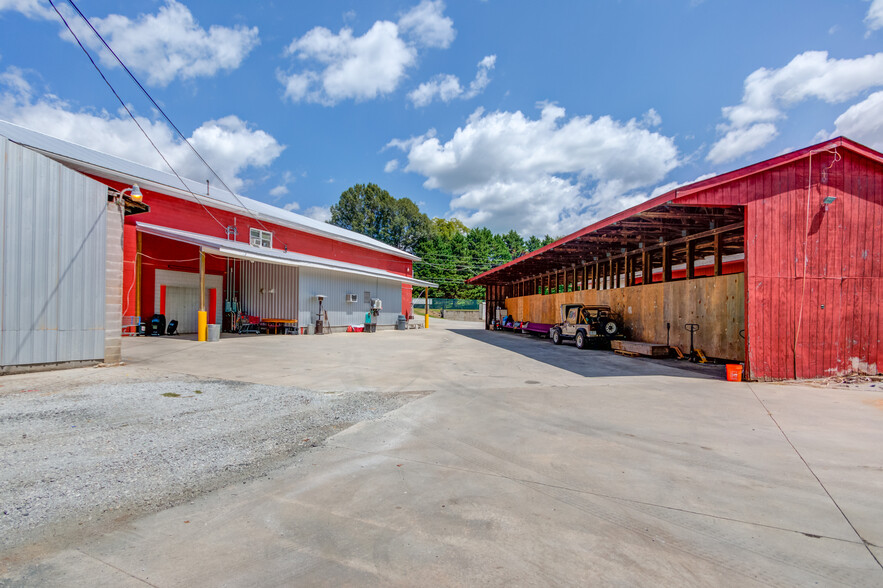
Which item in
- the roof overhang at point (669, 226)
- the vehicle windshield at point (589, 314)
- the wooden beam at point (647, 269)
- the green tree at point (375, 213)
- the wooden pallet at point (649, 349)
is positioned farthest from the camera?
the green tree at point (375, 213)

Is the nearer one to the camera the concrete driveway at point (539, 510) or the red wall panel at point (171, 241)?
the concrete driveway at point (539, 510)

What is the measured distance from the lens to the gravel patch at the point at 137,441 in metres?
3.30

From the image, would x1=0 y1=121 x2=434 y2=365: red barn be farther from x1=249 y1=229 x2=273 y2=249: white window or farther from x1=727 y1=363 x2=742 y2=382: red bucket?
x1=727 y1=363 x2=742 y2=382: red bucket

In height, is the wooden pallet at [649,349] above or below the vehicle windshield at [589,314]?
below

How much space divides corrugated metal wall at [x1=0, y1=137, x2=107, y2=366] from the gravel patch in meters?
2.21

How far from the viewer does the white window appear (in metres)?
23.7

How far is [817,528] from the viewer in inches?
122

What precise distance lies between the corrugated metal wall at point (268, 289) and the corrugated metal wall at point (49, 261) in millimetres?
11488

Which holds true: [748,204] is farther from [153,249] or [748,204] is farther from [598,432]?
[153,249]

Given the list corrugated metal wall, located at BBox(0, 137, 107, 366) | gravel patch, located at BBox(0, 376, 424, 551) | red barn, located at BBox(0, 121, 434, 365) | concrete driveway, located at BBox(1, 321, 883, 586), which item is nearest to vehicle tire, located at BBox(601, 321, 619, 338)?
concrete driveway, located at BBox(1, 321, 883, 586)

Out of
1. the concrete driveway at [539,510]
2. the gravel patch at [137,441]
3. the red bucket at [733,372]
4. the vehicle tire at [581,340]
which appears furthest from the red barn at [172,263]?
the red bucket at [733,372]

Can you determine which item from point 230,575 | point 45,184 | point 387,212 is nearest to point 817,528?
point 230,575

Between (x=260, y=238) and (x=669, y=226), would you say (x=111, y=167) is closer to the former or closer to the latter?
(x=260, y=238)

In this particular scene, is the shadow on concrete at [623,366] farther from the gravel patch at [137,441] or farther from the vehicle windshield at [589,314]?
the gravel patch at [137,441]
